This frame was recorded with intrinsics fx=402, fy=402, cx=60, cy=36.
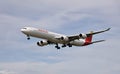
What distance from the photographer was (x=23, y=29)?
429 feet

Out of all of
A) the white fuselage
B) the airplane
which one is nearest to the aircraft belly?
the airplane

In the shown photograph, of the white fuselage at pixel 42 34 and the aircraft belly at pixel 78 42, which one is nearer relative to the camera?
the white fuselage at pixel 42 34

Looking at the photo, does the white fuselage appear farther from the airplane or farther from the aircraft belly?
the aircraft belly

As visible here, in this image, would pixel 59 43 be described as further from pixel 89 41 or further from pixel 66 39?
pixel 89 41

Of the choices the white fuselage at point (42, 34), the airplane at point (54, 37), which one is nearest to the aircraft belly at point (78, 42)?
the airplane at point (54, 37)

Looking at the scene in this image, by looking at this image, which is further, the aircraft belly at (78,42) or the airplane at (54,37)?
the aircraft belly at (78,42)

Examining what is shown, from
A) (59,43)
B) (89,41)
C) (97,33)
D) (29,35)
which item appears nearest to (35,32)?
(29,35)

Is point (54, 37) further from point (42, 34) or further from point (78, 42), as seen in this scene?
point (78, 42)

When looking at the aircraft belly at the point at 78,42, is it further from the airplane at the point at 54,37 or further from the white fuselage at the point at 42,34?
the white fuselage at the point at 42,34

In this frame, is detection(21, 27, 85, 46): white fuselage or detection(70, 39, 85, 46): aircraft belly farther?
detection(70, 39, 85, 46): aircraft belly

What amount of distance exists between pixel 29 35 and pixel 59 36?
40.5 ft

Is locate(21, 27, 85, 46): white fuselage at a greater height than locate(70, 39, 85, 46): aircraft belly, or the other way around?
locate(21, 27, 85, 46): white fuselage

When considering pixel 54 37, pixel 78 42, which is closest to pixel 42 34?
pixel 54 37

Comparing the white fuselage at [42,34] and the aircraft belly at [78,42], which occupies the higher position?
the white fuselage at [42,34]
